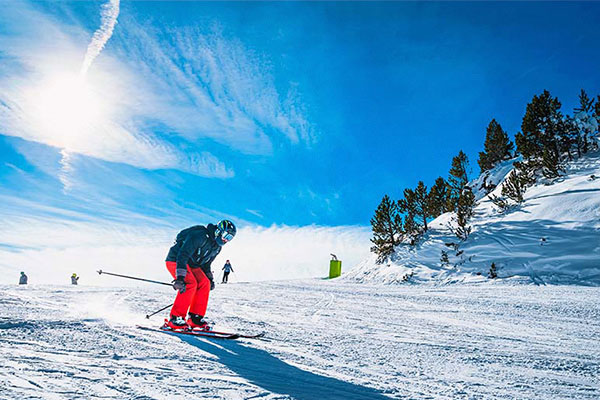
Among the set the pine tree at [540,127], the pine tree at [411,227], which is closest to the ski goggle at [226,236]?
the pine tree at [411,227]

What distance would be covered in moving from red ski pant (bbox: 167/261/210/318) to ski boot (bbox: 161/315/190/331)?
58 millimetres

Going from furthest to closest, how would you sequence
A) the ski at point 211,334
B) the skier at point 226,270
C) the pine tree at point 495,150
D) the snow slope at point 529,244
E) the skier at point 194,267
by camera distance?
1. the pine tree at point 495,150
2. the skier at point 226,270
3. the snow slope at point 529,244
4. the skier at point 194,267
5. the ski at point 211,334

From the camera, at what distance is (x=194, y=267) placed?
5.18 m

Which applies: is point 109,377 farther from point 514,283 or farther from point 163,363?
point 514,283

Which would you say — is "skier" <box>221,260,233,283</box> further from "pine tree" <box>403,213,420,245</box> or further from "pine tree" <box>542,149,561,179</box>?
"pine tree" <box>542,149,561,179</box>

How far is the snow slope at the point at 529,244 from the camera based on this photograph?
1496 centimetres

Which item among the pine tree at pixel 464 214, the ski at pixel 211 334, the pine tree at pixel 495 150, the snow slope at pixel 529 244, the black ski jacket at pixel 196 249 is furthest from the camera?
the pine tree at pixel 495 150

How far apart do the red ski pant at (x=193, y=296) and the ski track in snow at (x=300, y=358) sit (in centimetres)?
52

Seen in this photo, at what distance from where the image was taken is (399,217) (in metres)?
25.5

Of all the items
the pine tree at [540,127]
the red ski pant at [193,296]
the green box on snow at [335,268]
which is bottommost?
the red ski pant at [193,296]

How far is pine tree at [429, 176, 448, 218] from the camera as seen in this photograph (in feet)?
87.0

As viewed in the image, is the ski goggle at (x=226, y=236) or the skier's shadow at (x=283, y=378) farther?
the ski goggle at (x=226, y=236)

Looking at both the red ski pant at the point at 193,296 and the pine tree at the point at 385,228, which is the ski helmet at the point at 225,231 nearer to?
the red ski pant at the point at 193,296

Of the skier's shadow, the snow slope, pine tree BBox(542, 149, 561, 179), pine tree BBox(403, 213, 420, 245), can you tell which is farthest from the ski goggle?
pine tree BBox(542, 149, 561, 179)
